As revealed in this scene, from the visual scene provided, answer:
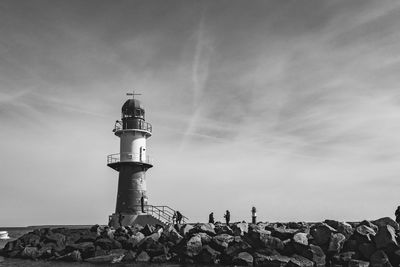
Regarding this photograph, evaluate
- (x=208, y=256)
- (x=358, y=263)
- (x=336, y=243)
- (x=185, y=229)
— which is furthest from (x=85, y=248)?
(x=358, y=263)

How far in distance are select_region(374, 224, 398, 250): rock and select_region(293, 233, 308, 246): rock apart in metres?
3.06

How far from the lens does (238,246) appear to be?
21391mm

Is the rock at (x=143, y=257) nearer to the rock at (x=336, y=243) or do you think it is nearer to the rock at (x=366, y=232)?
the rock at (x=336, y=243)

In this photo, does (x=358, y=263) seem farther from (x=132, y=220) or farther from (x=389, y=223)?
(x=132, y=220)

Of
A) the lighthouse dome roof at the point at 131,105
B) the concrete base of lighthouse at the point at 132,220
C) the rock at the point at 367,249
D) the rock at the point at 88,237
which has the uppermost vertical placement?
the lighthouse dome roof at the point at 131,105

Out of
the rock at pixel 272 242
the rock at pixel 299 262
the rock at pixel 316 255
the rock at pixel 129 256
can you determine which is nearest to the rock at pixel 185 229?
the rock at pixel 129 256

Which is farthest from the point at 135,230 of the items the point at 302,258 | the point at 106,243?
the point at 302,258

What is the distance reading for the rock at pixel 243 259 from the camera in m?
20.4

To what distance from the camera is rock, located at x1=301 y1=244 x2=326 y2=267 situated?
19.9 metres

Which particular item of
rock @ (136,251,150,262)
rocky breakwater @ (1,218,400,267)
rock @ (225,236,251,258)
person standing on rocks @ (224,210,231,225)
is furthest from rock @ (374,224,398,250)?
rock @ (136,251,150,262)

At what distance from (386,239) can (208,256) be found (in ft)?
26.2

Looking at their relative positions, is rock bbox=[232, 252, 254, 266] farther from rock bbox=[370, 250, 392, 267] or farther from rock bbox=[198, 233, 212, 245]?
rock bbox=[370, 250, 392, 267]

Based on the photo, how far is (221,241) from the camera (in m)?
22.2

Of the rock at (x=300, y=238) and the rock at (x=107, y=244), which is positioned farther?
the rock at (x=107, y=244)
